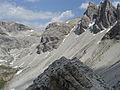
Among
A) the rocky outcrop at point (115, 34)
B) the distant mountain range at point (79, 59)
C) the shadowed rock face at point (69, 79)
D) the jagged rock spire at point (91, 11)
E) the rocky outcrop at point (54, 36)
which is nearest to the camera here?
the shadowed rock face at point (69, 79)

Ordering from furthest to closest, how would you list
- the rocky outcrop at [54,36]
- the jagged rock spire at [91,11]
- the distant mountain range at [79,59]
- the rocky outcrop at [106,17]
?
the rocky outcrop at [54,36], the jagged rock spire at [91,11], the rocky outcrop at [106,17], the distant mountain range at [79,59]

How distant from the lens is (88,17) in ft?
458

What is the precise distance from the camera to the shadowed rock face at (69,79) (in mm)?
12477

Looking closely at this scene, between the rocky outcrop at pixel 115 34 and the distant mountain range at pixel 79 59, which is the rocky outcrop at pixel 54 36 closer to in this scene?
the distant mountain range at pixel 79 59

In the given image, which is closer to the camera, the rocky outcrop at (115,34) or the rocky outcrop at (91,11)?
the rocky outcrop at (115,34)

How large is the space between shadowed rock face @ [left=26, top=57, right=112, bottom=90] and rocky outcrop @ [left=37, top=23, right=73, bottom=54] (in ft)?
428

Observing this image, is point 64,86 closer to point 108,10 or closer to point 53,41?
point 108,10

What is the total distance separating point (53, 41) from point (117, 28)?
57.3 m

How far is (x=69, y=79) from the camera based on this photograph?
1266 cm

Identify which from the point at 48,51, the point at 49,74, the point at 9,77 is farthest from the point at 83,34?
the point at 49,74

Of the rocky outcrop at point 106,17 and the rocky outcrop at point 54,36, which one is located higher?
the rocky outcrop at point 54,36

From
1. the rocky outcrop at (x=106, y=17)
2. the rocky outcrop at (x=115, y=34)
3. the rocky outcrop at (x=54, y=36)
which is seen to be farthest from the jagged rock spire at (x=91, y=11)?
the rocky outcrop at (x=115, y=34)

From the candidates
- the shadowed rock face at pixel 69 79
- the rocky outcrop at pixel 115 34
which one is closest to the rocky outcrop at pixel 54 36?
the rocky outcrop at pixel 115 34

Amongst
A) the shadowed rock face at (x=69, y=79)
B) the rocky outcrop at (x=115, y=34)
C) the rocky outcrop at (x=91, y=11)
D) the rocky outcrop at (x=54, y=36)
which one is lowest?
the shadowed rock face at (x=69, y=79)
